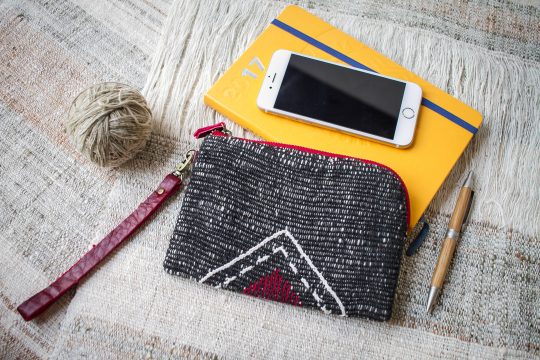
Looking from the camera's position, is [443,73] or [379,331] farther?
[443,73]

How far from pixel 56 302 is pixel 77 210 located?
Answer: 13 cm

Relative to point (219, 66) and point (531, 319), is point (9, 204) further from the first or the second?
point (531, 319)

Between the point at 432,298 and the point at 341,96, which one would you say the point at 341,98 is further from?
the point at 432,298

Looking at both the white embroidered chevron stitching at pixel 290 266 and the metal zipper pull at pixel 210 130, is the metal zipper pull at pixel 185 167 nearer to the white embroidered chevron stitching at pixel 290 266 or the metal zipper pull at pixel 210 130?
the metal zipper pull at pixel 210 130

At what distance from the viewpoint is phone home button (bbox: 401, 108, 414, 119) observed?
2.29 feet

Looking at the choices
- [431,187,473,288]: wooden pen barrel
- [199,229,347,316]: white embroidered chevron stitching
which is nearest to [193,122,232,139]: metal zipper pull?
[199,229,347,316]: white embroidered chevron stitching

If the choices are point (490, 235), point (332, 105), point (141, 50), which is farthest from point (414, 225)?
point (141, 50)

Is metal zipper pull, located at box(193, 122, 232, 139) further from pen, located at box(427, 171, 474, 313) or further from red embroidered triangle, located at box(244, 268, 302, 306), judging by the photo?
pen, located at box(427, 171, 474, 313)

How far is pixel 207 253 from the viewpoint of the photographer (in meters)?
0.62

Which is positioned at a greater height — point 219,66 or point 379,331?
point 219,66

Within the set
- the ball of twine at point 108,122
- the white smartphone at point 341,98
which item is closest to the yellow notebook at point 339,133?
the white smartphone at point 341,98

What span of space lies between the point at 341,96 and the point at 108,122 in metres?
0.33

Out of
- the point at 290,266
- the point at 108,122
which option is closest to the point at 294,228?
the point at 290,266

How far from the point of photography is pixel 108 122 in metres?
0.61
